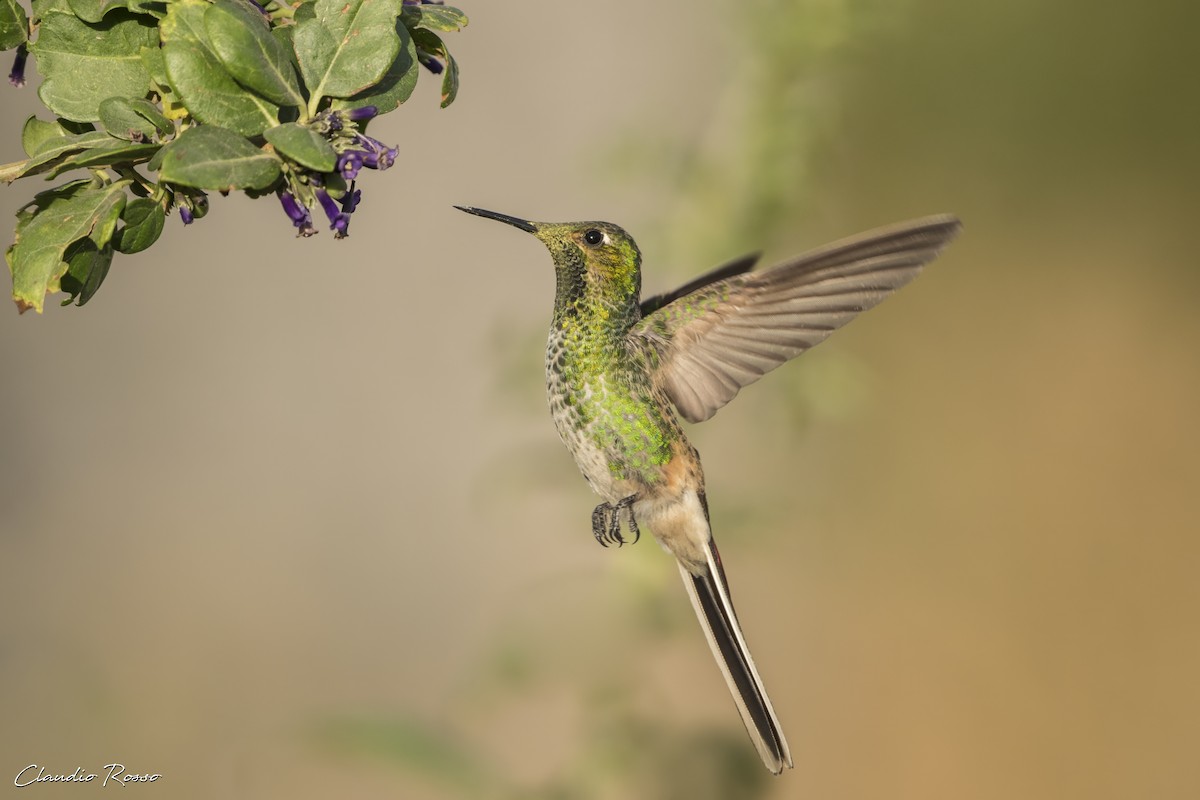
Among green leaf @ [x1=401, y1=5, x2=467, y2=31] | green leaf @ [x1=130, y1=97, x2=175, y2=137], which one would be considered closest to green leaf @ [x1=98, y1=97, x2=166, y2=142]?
green leaf @ [x1=130, y1=97, x2=175, y2=137]

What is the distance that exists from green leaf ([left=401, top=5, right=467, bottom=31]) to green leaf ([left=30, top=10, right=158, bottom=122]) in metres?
0.30

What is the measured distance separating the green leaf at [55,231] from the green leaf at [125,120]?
6 cm

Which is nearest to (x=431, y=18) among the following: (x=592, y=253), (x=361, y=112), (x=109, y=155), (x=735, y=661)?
(x=361, y=112)

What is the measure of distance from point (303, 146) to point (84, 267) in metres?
0.32

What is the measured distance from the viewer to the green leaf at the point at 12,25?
4.23 ft

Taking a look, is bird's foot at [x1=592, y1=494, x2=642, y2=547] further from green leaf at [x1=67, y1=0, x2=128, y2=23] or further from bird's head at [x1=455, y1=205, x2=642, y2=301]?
green leaf at [x1=67, y1=0, x2=128, y2=23]

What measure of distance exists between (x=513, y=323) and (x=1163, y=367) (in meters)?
5.04

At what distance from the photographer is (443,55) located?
4.76 feet

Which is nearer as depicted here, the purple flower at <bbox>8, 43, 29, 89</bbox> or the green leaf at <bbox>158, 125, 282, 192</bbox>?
the green leaf at <bbox>158, 125, 282, 192</bbox>

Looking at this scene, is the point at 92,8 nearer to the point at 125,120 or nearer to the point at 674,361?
the point at 125,120

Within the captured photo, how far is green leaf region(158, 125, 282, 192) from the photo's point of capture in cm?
108

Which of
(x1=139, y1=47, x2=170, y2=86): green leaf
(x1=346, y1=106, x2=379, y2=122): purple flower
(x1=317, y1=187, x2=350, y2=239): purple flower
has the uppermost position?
(x1=346, y1=106, x2=379, y2=122): purple flower
